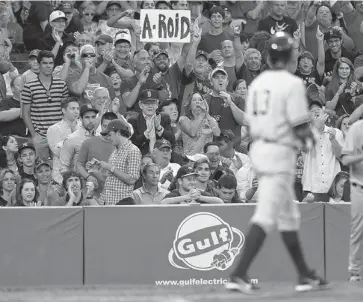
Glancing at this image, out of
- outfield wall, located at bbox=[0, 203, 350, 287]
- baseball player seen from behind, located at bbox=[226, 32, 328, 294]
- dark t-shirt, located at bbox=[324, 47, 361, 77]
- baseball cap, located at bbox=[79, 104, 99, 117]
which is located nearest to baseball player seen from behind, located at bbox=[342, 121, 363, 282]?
baseball player seen from behind, located at bbox=[226, 32, 328, 294]

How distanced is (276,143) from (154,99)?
7599 millimetres

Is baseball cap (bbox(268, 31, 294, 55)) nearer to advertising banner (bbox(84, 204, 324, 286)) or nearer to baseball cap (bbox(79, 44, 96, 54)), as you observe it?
advertising banner (bbox(84, 204, 324, 286))

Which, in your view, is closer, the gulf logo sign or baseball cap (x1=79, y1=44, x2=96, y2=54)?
the gulf logo sign

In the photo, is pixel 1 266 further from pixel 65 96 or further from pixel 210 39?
pixel 210 39

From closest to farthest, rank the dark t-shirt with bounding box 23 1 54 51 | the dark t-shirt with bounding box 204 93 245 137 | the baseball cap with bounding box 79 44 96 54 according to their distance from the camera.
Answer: the baseball cap with bounding box 79 44 96 54 < the dark t-shirt with bounding box 204 93 245 137 < the dark t-shirt with bounding box 23 1 54 51

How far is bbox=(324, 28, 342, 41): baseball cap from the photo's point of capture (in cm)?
1964

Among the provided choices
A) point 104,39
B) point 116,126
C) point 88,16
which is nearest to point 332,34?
point 104,39

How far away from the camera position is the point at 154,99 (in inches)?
665

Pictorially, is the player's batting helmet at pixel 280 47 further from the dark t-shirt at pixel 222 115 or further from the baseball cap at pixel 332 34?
the baseball cap at pixel 332 34

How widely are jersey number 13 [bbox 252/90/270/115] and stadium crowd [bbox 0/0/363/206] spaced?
534cm

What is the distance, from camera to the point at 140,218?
1451 centimetres

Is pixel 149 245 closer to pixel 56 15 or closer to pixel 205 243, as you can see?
pixel 205 243

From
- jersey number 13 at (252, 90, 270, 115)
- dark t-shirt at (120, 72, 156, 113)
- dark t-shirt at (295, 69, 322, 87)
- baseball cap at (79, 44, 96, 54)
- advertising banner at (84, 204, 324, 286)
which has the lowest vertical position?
advertising banner at (84, 204, 324, 286)

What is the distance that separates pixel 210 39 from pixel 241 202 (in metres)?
4.86
